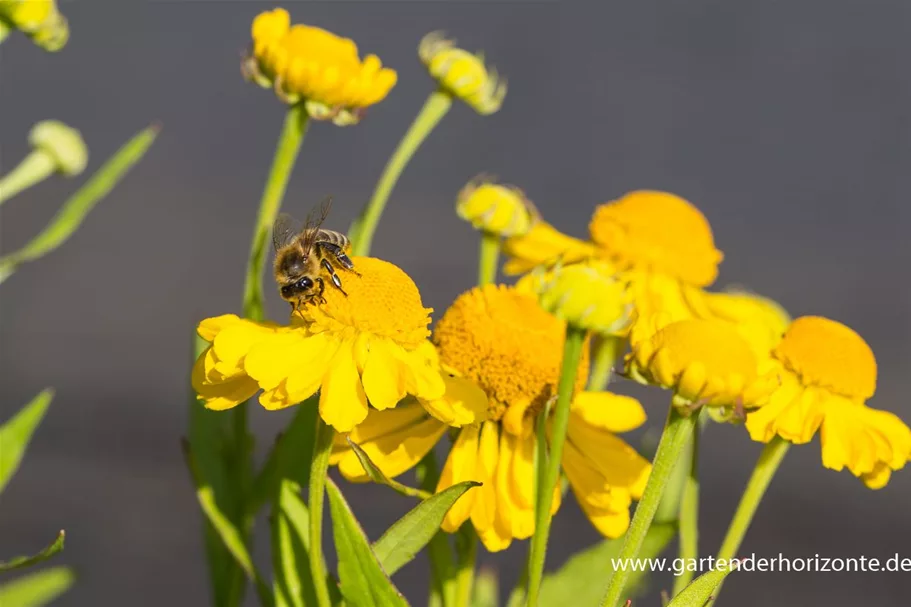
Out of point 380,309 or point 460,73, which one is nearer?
point 380,309

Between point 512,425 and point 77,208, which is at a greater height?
point 77,208

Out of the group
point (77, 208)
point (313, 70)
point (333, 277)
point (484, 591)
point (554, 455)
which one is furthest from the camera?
point (484, 591)

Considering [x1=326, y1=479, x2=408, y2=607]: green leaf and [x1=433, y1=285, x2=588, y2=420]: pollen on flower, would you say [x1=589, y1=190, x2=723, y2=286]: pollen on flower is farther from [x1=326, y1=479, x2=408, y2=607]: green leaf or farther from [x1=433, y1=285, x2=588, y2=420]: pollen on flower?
[x1=326, y1=479, x2=408, y2=607]: green leaf

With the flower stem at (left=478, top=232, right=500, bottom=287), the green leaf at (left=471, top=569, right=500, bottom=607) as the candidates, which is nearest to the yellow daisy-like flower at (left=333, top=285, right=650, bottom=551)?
the flower stem at (left=478, top=232, right=500, bottom=287)

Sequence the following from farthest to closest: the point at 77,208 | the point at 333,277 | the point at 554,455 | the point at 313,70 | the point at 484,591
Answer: the point at 484,591, the point at 77,208, the point at 313,70, the point at 333,277, the point at 554,455

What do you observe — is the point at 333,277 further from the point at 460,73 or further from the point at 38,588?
the point at 38,588

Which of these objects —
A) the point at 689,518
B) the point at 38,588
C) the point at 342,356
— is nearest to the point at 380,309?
the point at 342,356

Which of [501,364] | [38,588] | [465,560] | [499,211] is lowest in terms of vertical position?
[38,588]
